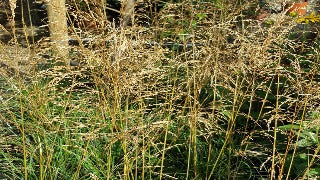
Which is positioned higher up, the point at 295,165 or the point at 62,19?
the point at 62,19

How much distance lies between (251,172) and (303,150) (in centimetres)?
32

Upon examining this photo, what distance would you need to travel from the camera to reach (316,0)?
18.2 feet

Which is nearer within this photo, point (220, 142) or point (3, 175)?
point (3, 175)

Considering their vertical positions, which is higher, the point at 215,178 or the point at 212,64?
the point at 212,64

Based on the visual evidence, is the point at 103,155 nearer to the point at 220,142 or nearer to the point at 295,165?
the point at 220,142

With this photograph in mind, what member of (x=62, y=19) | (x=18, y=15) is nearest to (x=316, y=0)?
(x=62, y=19)

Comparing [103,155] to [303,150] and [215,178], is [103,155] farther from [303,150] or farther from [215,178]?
[303,150]

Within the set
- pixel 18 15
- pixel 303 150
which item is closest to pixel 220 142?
pixel 303 150

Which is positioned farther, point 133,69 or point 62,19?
point 62,19

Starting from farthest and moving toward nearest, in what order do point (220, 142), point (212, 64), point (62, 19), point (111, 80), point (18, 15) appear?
point (18, 15)
point (62, 19)
point (220, 142)
point (212, 64)
point (111, 80)

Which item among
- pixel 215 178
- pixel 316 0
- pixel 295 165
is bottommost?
pixel 215 178

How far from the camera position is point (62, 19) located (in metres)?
4.32

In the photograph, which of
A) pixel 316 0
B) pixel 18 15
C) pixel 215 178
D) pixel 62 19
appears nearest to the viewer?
pixel 215 178

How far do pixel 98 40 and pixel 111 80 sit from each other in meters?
0.31
